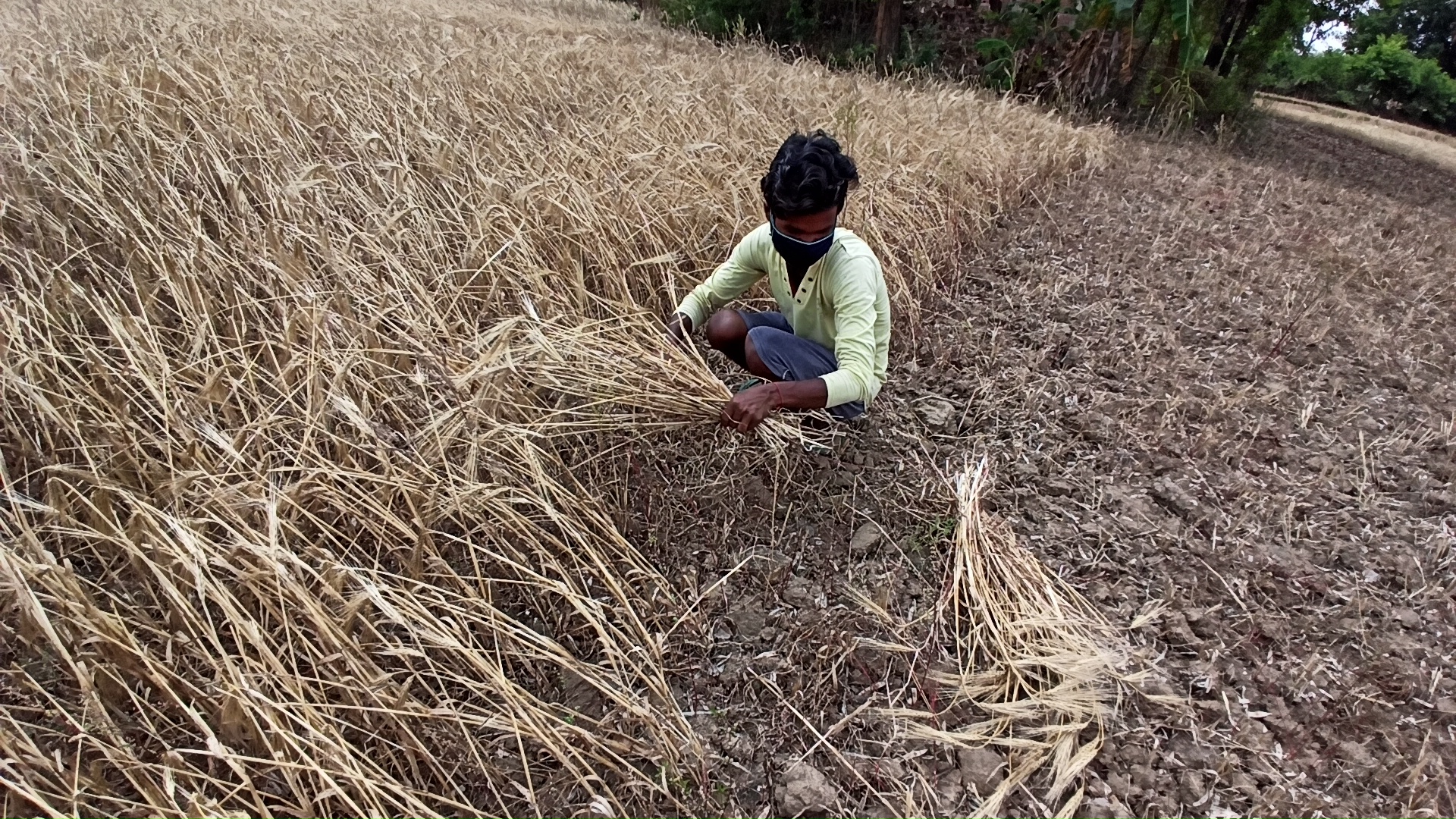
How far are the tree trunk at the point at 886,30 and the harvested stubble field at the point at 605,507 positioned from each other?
5631 mm

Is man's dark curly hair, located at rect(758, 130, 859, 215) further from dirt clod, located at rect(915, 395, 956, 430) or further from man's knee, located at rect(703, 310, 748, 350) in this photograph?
dirt clod, located at rect(915, 395, 956, 430)

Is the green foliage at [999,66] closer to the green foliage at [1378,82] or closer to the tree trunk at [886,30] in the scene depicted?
the tree trunk at [886,30]

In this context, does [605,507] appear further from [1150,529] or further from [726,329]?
[1150,529]

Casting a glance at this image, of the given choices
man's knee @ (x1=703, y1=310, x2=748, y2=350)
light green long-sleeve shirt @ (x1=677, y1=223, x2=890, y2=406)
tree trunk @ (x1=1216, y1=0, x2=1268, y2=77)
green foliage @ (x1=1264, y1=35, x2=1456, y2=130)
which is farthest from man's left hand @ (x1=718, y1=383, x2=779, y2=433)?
green foliage @ (x1=1264, y1=35, x2=1456, y2=130)

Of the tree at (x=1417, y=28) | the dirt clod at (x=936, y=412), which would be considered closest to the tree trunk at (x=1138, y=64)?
the dirt clod at (x=936, y=412)

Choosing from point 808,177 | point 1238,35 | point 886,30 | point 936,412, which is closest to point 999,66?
point 886,30

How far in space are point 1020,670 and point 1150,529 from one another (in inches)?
25.6

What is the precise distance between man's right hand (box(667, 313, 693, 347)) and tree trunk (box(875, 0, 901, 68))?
22.7 feet

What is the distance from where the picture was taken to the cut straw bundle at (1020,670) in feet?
4.26

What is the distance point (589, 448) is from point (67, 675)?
1.01 metres

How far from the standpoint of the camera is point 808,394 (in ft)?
5.30

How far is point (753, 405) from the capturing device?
1.60 metres

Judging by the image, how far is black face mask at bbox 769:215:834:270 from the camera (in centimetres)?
171

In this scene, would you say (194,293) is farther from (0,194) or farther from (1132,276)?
(1132,276)
